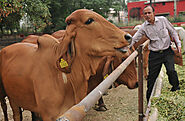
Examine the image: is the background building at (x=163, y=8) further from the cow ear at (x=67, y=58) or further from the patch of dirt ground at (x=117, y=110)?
the cow ear at (x=67, y=58)

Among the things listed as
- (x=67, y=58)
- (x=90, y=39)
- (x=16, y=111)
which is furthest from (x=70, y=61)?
(x=16, y=111)

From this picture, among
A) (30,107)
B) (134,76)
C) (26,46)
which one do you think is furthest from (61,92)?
(134,76)

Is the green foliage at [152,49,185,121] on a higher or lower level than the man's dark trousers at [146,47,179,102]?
lower

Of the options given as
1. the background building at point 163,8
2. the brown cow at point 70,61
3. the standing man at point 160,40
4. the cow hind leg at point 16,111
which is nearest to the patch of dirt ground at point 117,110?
the cow hind leg at point 16,111

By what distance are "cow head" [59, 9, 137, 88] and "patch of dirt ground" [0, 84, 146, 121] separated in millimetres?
2171

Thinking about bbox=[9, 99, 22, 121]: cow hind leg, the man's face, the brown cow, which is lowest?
bbox=[9, 99, 22, 121]: cow hind leg

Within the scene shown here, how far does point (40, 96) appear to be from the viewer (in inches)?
89.8

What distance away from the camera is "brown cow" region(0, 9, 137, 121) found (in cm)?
219

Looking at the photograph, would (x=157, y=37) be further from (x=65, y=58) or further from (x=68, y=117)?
(x=68, y=117)

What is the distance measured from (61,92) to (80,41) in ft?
2.13

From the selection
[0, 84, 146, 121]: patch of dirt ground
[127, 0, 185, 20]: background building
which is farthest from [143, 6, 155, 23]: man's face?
[127, 0, 185, 20]: background building

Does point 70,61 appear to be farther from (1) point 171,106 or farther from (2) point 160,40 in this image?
(2) point 160,40

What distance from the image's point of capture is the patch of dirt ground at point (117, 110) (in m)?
4.00

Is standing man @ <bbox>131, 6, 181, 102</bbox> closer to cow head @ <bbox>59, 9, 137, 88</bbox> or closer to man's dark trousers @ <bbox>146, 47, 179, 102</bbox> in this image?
man's dark trousers @ <bbox>146, 47, 179, 102</bbox>
